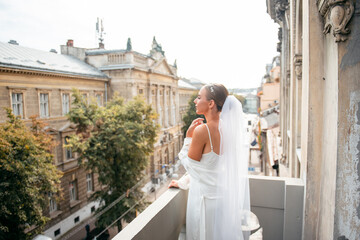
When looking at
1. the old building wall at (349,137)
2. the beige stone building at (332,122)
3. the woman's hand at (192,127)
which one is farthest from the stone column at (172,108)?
the old building wall at (349,137)

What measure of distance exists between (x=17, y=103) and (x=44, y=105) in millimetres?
2140

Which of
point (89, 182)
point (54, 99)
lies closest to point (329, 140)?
point (54, 99)

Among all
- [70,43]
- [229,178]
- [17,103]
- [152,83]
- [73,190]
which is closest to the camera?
[229,178]

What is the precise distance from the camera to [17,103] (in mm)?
15859

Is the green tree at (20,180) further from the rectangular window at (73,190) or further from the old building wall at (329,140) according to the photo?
the old building wall at (329,140)

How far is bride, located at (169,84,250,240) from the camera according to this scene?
3.01 meters

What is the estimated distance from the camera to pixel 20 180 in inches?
379

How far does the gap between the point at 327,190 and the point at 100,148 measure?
13545 millimetres

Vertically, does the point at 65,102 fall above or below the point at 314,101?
above

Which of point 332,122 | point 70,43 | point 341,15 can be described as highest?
point 70,43

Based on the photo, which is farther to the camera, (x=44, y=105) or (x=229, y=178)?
(x=44, y=105)

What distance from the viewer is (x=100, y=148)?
14891mm

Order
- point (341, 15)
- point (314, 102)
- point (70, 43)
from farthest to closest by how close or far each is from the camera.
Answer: point (70, 43)
point (314, 102)
point (341, 15)

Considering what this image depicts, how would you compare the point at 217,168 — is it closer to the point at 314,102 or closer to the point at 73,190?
the point at 314,102
